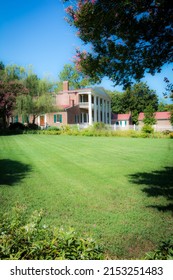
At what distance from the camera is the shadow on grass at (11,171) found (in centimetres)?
757

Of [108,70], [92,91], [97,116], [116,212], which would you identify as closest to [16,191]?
[116,212]

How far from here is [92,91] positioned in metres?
41.2

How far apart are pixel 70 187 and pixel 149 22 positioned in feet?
15.8

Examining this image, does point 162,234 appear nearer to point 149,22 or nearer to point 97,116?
point 149,22

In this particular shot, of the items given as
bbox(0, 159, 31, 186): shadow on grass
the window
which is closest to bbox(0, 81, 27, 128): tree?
the window

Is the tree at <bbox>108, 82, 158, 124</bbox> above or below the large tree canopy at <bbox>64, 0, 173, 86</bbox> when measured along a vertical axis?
above

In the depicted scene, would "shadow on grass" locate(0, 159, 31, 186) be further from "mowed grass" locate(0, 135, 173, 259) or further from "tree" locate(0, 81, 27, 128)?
"tree" locate(0, 81, 27, 128)

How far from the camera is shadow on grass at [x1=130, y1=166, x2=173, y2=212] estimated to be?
20.0ft

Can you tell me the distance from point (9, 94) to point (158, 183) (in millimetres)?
29179

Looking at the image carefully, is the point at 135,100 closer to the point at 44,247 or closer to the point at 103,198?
the point at 103,198

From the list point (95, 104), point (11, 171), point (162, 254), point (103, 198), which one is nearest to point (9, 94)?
point (95, 104)

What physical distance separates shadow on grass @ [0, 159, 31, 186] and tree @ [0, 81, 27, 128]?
22.6m

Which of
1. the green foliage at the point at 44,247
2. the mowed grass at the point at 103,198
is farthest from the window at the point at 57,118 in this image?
the green foliage at the point at 44,247

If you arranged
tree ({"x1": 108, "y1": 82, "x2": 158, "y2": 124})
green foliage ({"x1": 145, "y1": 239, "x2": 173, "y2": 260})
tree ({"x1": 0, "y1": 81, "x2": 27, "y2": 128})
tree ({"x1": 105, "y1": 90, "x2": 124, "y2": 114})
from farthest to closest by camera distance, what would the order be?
tree ({"x1": 105, "y1": 90, "x2": 124, "y2": 114}), tree ({"x1": 108, "y1": 82, "x2": 158, "y2": 124}), tree ({"x1": 0, "y1": 81, "x2": 27, "y2": 128}), green foliage ({"x1": 145, "y1": 239, "x2": 173, "y2": 260})
